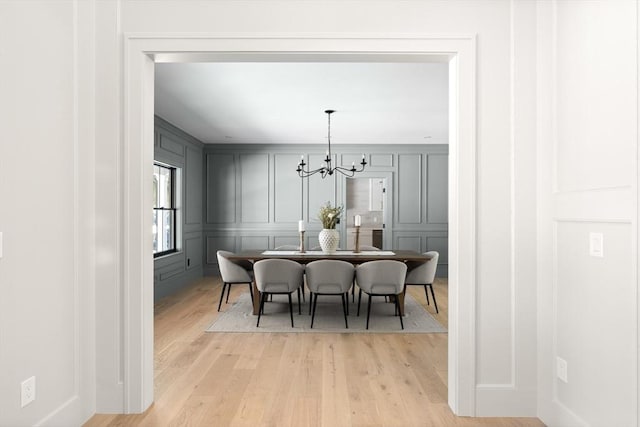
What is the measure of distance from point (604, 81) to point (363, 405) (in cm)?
215

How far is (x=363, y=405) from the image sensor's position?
8.36 ft

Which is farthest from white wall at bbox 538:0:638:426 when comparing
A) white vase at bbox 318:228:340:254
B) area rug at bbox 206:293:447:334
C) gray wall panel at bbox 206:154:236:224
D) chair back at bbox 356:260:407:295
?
gray wall panel at bbox 206:154:236:224

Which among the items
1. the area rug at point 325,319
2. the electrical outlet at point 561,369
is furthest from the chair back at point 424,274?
the electrical outlet at point 561,369

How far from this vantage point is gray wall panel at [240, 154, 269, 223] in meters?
8.15

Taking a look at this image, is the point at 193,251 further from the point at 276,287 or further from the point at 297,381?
the point at 297,381

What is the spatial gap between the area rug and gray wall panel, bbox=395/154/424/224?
110 inches

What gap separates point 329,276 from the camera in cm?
423

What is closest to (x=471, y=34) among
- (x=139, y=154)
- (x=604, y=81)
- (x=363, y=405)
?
(x=604, y=81)

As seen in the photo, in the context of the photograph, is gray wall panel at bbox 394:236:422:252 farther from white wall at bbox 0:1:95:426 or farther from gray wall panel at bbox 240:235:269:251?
white wall at bbox 0:1:95:426

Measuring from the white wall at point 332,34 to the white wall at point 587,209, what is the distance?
0.01 meters

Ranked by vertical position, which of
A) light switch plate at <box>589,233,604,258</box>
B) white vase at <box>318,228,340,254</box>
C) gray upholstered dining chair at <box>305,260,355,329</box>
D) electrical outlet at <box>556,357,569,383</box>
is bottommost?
electrical outlet at <box>556,357,569,383</box>

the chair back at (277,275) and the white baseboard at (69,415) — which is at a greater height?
the chair back at (277,275)

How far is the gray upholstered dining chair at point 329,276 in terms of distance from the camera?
4.21 m

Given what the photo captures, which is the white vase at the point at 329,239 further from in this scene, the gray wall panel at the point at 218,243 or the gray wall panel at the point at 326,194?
the gray wall panel at the point at 218,243
